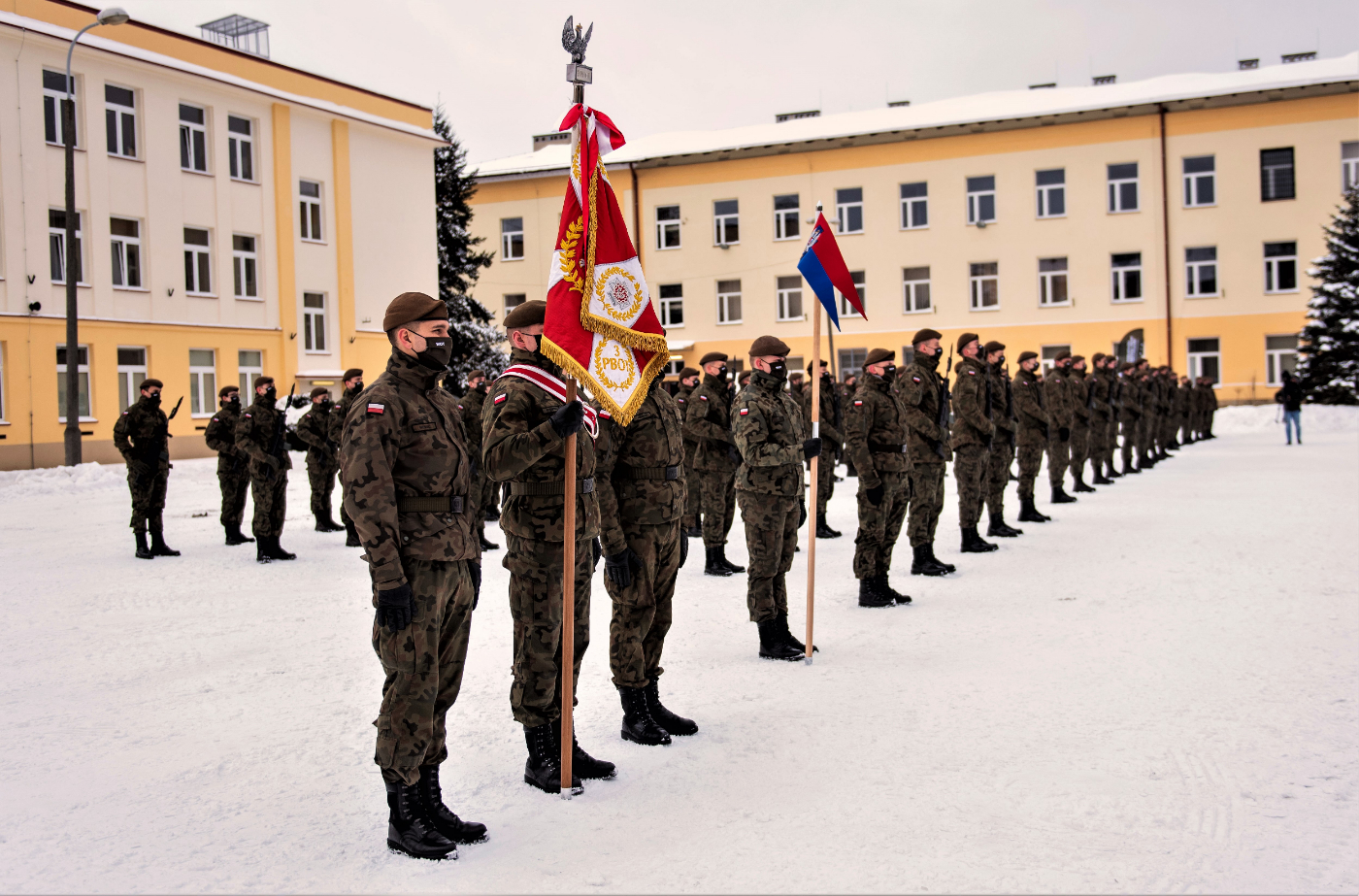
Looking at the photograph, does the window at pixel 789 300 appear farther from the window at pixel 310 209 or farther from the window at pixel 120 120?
the window at pixel 120 120

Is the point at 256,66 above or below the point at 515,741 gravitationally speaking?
above

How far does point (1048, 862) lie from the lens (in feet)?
Answer: 11.6

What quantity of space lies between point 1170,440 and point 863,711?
2346 centimetres

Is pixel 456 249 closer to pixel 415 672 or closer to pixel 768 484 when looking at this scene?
pixel 768 484

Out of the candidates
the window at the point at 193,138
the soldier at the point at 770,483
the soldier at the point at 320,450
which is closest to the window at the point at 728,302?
the window at the point at 193,138

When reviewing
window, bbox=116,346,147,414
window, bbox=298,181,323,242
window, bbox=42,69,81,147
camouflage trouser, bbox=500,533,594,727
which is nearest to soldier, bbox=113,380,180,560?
camouflage trouser, bbox=500,533,594,727

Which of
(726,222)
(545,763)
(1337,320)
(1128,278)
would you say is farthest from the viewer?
(726,222)

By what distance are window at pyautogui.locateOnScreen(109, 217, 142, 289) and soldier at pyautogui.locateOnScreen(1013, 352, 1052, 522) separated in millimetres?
20773

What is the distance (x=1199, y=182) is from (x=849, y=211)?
37.3ft

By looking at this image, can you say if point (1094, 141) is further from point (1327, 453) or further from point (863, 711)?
point (863, 711)

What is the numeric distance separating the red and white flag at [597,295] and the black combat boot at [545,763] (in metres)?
1.44


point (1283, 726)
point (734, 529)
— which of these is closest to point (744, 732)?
point (1283, 726)

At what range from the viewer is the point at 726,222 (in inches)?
1533

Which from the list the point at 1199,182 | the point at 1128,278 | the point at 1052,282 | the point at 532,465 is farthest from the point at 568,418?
the point at 1199,182
